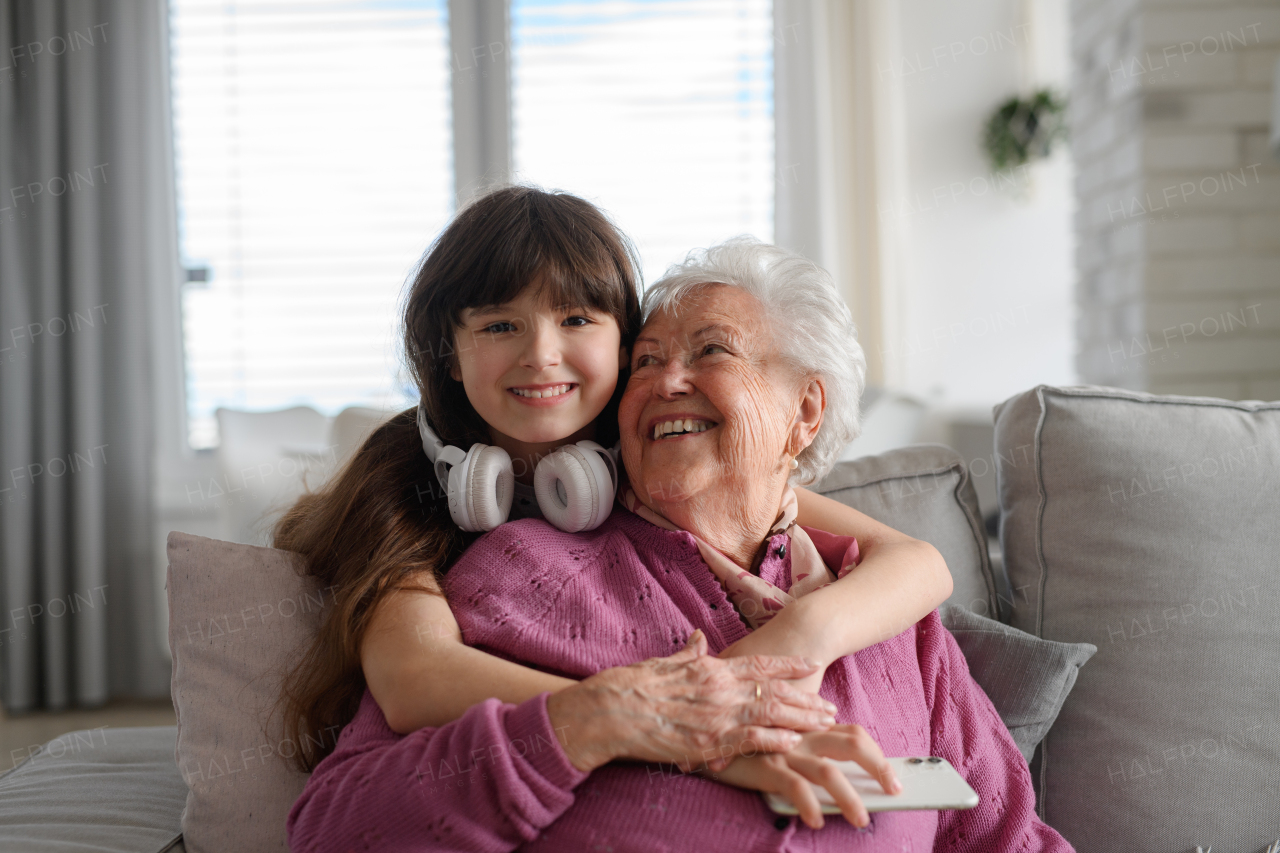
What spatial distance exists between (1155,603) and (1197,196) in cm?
180

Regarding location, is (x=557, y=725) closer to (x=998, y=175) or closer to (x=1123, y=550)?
(x=1123, y=550)

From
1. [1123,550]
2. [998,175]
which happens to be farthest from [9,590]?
[998,175]

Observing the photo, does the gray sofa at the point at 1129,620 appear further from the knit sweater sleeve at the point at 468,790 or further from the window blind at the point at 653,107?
the window blind at the point at 653,107

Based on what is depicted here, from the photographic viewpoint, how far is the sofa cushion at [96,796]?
1.09 metres

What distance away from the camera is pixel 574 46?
3.78 m

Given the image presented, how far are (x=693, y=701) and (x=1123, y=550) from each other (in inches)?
32.3

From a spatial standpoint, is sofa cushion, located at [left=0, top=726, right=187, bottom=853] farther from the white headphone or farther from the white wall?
the white wall

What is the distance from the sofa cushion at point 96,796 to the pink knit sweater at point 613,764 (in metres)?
0.32

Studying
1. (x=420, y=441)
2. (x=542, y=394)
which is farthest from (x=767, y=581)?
(x=420, y=441)

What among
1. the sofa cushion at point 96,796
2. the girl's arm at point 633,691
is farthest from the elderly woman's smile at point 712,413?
the sofa cushion at point 96,796

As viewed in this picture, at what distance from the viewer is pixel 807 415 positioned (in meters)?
1.29

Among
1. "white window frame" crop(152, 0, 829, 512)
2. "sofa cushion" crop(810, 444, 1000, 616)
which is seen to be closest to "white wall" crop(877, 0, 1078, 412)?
"white window frame" crop(152, 0, 829, 512)

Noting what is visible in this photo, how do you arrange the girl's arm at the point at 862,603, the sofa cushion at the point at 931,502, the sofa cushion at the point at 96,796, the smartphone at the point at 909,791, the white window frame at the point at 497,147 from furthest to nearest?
the white window frame at the point at 497,147 → the sofa cushion at the point at 931,502 → the sofa cushion at the point at 96,796 → the girl's arm at the point at 862,603 → the smartphone at the point at 909,791

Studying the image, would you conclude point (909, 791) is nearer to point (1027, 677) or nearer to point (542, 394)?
point (1027, 677)
